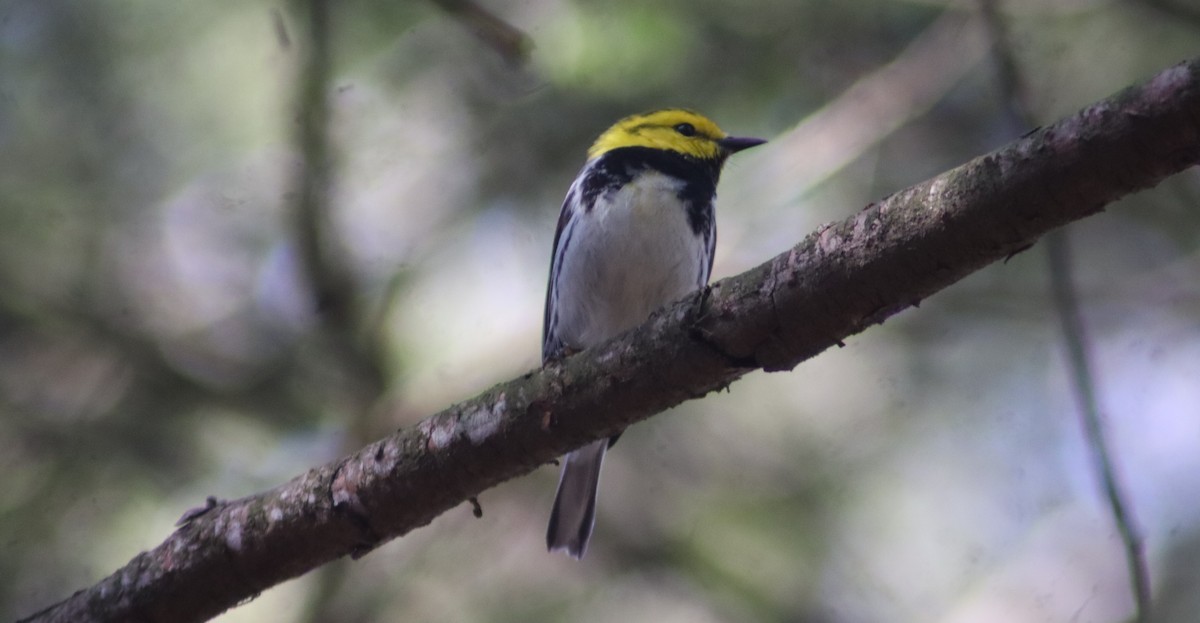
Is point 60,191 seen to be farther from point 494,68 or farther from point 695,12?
point 695,12

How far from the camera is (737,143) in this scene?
15.6 ft

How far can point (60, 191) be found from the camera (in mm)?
4574

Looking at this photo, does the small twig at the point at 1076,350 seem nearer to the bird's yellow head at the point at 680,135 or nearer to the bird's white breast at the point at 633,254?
the bird's yellow head at the point at 680,135

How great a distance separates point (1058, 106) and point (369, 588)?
3530 mm

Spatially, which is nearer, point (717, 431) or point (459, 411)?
point (459, 411)

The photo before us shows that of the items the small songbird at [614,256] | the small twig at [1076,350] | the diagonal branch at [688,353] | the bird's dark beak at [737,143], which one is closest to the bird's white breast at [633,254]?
the small songbird at [614,256]

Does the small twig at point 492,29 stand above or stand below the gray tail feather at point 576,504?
above

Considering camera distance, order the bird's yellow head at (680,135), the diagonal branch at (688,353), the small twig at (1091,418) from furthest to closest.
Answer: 1. the bird's yellow head at (680,135)
2. the small twig at (1091,418)
3. the diagonal branch at (688,353)

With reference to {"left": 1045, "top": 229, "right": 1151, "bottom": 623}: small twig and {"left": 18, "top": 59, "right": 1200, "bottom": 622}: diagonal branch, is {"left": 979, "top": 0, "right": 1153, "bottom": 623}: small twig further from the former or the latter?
{"left": 18, "top": 59, "right": 1200, "bottom": 622}: diagonal branch

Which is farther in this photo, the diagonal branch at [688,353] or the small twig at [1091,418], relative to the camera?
the small twig at [1091,418]

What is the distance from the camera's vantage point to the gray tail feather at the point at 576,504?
405cm

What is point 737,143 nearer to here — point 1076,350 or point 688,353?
point 1076,350

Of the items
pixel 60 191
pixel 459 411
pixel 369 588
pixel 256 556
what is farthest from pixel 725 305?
pixel 60 191

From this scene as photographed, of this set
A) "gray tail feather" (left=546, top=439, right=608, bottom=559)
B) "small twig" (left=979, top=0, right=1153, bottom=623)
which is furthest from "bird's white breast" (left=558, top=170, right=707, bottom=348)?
"small twig" (left=979, top=0, right=1153, bottom=623)
